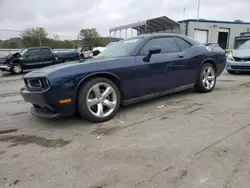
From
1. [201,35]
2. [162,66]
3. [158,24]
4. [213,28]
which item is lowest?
[162,66]

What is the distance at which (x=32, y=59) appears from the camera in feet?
44.9

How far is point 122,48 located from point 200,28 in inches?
1026

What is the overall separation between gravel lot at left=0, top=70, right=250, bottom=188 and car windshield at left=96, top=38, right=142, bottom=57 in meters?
1.13

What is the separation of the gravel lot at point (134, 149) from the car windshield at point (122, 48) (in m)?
1.13

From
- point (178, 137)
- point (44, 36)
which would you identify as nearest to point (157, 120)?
point (178, 137)

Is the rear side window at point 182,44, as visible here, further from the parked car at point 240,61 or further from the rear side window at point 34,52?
the rear side window at point 34,52

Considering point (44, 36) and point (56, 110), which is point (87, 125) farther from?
point (44, 36)

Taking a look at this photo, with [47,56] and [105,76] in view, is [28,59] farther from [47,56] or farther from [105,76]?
[105,76]

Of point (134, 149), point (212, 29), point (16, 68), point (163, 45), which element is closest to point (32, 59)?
point (16, 68)

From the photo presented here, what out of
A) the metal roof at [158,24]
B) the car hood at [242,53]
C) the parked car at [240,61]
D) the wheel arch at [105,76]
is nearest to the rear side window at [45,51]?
the parked car at [240,61]

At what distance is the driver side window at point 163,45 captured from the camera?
4227mm

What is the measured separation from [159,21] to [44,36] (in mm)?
18458

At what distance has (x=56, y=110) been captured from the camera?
10.8 ft

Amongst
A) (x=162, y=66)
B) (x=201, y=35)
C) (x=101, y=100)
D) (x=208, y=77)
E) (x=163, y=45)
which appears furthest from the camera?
(x=201, y=35)
